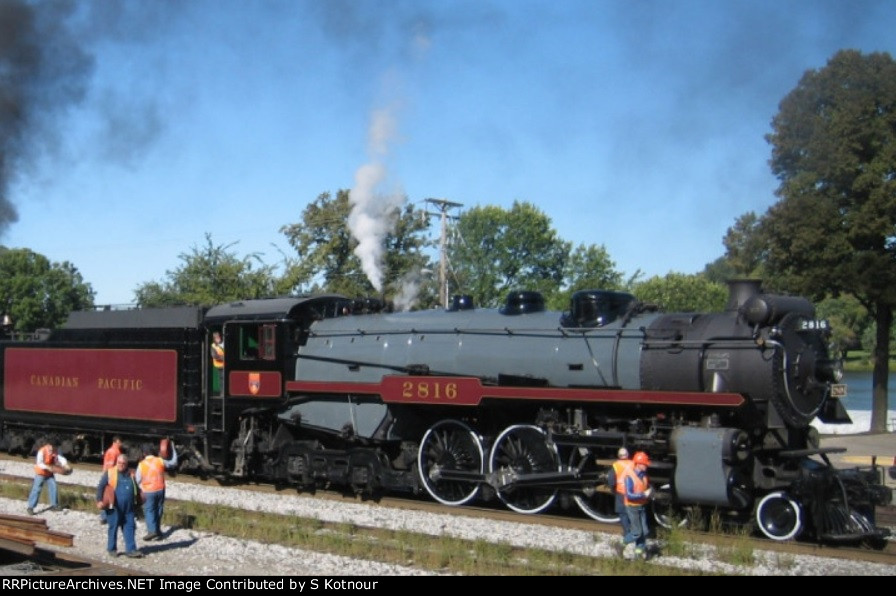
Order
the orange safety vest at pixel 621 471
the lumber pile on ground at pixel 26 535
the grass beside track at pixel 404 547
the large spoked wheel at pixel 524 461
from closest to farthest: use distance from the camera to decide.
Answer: the grass beside track at pixel 404 547
the lumber pile on ground at pixel 26 535
the orange safety vest at pixel 621 471
the large spoked wheel at pixel 524 461

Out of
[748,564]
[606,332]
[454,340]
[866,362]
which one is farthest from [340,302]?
[866,362]

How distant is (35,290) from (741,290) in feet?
208

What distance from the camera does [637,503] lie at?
10531 millimetres

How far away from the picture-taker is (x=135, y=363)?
59.8 ft

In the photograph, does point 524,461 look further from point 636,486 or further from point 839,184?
point 839,184

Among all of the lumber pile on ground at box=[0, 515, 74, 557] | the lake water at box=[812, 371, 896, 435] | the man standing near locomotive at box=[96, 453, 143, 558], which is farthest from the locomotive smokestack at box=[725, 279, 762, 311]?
the lumber pile on ground at box=[0, 515, 74, 557]

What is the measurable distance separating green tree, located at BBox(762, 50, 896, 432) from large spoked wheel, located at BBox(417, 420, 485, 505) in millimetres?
14203

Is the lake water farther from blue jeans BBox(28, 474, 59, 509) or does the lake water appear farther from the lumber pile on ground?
blue jeans BBox(28, 474, 59, 509)

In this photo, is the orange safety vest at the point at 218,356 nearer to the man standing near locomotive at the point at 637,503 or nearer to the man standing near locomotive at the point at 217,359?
the man standing near locomotive at the point at 217,359

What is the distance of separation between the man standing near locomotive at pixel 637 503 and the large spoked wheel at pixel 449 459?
10.5 ft

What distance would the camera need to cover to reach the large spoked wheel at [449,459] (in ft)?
44.9

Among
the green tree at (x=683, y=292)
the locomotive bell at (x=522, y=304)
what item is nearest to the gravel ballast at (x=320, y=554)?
the locomotive bell at (x=522, y=304)

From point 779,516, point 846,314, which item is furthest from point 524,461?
point 846,314

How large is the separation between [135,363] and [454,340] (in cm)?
718
